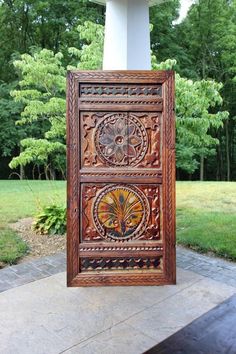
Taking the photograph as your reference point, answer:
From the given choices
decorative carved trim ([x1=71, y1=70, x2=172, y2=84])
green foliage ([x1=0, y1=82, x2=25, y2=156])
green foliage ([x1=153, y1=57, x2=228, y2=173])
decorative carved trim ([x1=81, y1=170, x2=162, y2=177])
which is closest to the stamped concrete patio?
decorative carved trim ([x1=81, y1=170, x2=162, y2=177])

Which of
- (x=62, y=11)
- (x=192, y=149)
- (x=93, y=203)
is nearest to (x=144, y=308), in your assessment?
(x=93, y=203)

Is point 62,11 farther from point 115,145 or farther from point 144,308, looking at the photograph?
point 144,308

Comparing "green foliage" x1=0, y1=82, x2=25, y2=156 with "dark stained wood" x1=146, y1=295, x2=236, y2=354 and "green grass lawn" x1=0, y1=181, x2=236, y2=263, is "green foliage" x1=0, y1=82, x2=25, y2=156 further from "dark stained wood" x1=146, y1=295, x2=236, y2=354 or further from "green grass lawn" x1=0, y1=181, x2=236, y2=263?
"dark stained wood" x1=146, y1=295, x2=236, y2=354

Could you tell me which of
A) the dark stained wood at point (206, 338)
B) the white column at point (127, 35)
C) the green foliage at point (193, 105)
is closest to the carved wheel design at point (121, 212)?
the white column at point (127, 35)

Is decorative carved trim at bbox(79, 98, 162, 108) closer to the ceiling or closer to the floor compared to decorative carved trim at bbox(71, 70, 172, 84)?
closer to the floor

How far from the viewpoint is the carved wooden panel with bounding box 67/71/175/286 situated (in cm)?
248

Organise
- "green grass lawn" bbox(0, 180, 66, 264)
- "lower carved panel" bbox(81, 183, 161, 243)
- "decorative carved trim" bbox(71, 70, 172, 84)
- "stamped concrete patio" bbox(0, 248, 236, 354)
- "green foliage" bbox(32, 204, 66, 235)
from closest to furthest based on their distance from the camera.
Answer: "stamped concrete patio" bbox(0, 248, 236, 354), "decorative carved trim" bbox(71, 70, 172, 84), "lower carved panel" bbox(81, 183, 161, 243), "green grass lawn" bbox(0, 180, 66, 264), "green foliage" bbox(32, 204, 66, 235)

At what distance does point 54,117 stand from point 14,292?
103 inches

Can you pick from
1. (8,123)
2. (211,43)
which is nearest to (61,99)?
(8,123)

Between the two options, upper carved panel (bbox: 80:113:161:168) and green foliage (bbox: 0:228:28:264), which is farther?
green foliage (bbox: 0:228:28:264)

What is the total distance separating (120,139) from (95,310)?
120 centimetres

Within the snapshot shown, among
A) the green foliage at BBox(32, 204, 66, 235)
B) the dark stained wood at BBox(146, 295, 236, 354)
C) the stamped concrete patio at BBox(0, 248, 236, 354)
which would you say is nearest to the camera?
the dark stained wood at BBox(146, 295, 236, 354)

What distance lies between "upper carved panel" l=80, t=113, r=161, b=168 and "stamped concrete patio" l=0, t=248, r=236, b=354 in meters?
0.95

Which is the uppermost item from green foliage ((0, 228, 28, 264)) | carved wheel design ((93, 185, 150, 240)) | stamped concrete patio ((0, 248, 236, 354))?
carved wheel design ((93, 185, 150, 240))
